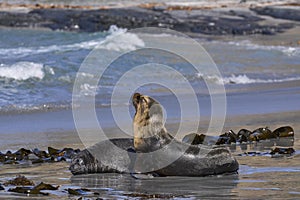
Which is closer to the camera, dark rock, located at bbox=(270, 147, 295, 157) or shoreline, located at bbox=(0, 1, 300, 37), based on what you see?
dark rock, located at bbox=(270, 147, 295, 157)

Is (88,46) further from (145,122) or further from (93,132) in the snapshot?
(145,122)

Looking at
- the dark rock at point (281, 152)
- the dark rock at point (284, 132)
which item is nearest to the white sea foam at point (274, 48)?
the dark rock at point (284, 132)

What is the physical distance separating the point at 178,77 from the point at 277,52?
17.4ft

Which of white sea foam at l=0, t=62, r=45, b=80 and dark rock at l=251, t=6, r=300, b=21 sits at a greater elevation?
dark rock at l=251, t=6, r=300, b=21

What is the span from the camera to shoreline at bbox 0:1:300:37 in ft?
75.8

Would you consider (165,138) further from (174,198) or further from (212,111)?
(212,111)

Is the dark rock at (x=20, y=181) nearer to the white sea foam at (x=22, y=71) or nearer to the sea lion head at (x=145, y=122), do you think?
the sea lion head at (x=145, y=122)

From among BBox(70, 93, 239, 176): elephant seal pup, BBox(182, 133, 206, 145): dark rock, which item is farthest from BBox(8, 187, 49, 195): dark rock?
BBox(182, 133, 206, 145): dark rock

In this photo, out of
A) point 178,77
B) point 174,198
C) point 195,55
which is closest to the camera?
point 174,198

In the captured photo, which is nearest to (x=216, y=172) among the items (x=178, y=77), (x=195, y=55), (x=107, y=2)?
(x=178, y=77)

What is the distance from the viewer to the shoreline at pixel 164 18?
75.8ft

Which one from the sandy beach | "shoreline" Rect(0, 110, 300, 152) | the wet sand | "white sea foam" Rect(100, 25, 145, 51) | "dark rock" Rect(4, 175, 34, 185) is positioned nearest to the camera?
the wet sand

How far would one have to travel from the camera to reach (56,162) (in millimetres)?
6059

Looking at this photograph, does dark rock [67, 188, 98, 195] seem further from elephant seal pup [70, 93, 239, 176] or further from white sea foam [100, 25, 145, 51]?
white sea foam [100, 25, 145, 51]
